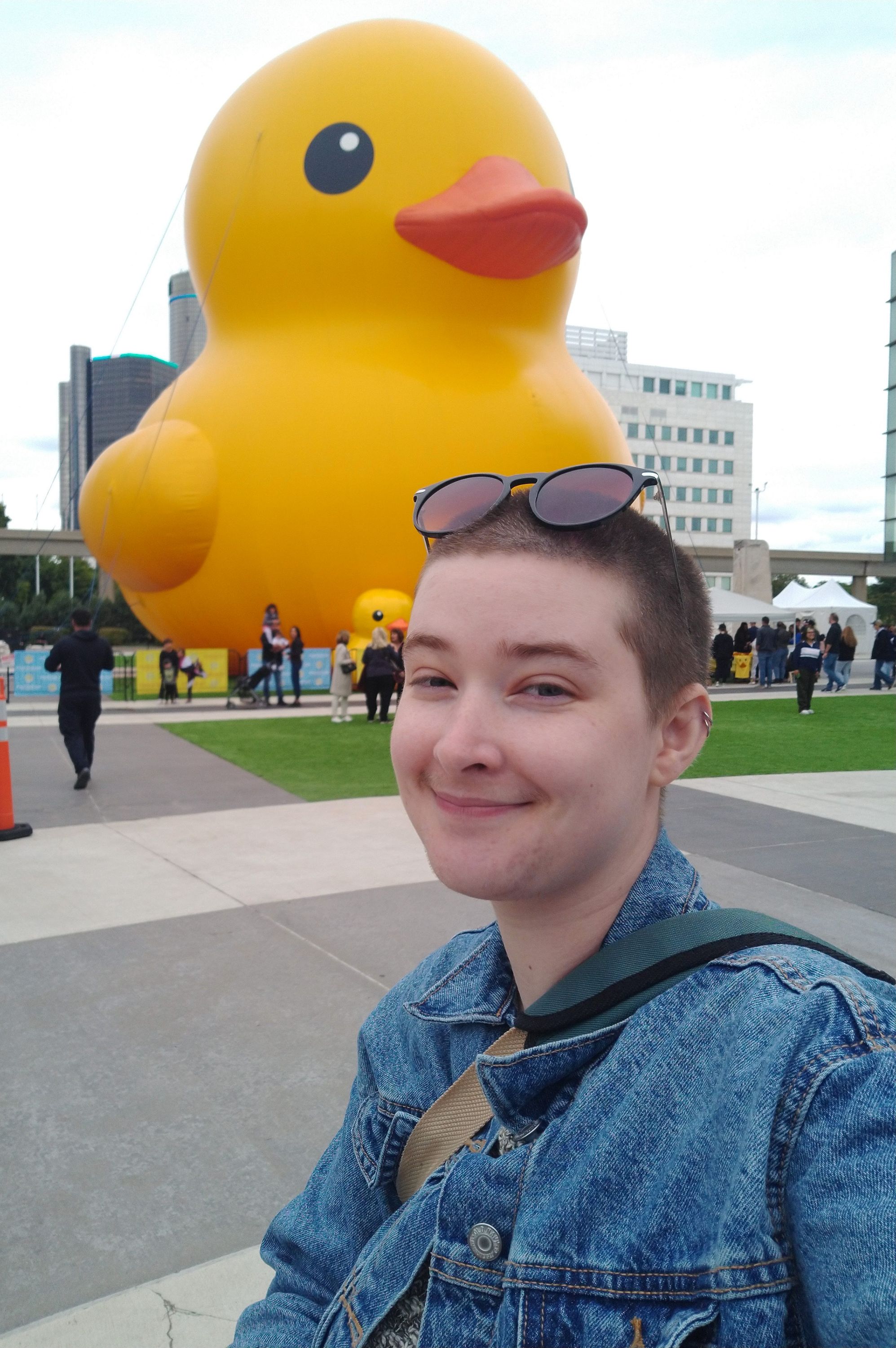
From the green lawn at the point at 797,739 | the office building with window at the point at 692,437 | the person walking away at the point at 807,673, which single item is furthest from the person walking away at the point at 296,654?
the office building with window at the point at 692,437

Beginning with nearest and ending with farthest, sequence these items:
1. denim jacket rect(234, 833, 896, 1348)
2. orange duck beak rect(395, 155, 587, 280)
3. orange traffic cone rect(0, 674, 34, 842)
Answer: denim jacket rect(234, 833, 896, 1348) → orange traffic cone rect(0, 674, 34, 842) → orange duck beak rect(395, 155, 587, 280)

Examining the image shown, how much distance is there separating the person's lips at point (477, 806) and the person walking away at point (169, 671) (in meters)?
15.8

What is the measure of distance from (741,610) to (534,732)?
24831mm

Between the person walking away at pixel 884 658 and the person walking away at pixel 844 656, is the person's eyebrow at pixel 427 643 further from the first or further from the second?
the person walking away at pixel 884 658

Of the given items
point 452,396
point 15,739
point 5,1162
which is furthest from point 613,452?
point 5,1162

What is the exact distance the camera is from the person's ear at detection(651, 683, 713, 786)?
1.22 m

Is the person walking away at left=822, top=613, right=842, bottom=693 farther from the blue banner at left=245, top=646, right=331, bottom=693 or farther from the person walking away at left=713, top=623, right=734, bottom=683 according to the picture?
the blue banner at left=245, top=646, right=331, bottom=693

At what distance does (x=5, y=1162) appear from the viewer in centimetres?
267

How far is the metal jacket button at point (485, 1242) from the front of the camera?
0.99m

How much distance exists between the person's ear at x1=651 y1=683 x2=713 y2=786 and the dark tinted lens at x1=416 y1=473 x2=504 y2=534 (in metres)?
0.35

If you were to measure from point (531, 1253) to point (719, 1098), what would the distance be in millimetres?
236

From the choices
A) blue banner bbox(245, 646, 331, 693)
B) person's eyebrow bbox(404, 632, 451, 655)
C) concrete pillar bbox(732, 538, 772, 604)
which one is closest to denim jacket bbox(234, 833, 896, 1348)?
person's eyebrow bbox(404, 632, 451, 655)

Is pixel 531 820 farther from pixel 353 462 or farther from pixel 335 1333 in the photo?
pixel 353 462

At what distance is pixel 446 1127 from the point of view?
1.21m
